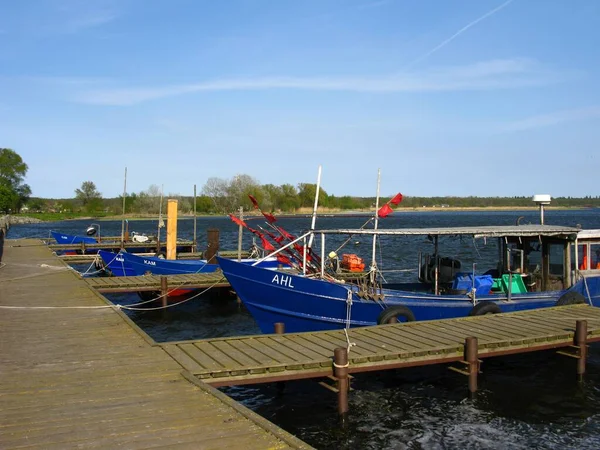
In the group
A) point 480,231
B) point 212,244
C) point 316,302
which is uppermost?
point 480,231

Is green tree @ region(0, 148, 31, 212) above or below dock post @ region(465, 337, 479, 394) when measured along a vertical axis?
above

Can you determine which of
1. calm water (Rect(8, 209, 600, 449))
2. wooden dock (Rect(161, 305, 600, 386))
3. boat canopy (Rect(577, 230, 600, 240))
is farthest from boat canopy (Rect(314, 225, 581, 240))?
calm water (Rect(8, 209, 600, 449))

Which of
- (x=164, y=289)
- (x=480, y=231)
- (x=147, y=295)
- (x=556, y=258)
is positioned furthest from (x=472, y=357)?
(x=147, y=295)

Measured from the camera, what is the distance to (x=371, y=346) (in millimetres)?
10523

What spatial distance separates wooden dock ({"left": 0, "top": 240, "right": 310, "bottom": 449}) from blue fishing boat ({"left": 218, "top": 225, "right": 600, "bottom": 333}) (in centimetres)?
352

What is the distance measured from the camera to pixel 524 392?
1189 centimetres

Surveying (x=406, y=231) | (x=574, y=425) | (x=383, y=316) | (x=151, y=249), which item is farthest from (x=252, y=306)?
(x=151, y=249)

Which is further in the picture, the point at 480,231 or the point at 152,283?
the point at 152,283

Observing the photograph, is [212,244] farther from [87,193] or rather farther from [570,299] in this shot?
[87,193]

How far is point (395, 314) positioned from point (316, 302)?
1.87 metres

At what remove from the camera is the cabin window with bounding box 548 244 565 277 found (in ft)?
52.6

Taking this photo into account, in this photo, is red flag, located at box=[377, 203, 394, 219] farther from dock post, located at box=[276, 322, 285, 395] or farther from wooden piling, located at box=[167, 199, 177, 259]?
wooden piling, located at box=[167, 199, 177, 259]

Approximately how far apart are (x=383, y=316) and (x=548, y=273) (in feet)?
19.5

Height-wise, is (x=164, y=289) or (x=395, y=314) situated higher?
(x=395, y=314)
